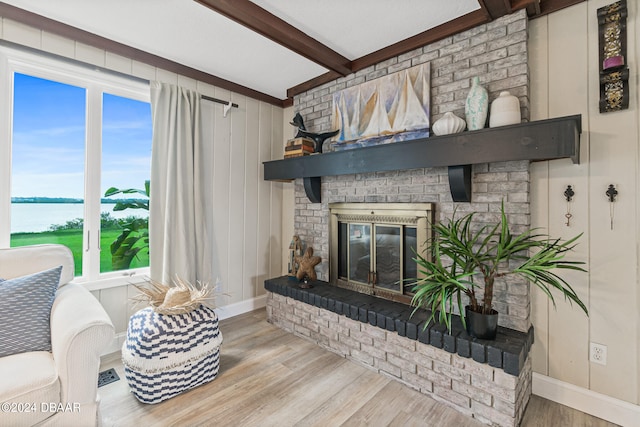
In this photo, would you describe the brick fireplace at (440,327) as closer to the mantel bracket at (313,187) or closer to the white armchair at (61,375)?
→ the mantel bracket at (313,187)

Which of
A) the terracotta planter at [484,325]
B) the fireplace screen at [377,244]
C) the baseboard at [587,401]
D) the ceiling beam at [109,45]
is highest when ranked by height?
the ceiling beam at [109,45]

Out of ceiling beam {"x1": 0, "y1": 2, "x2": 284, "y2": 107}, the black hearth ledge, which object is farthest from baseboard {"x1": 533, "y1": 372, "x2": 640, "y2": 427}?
ceiling beam {"x1": 0, "y1": 2, "x2": 284, "y2": 107}

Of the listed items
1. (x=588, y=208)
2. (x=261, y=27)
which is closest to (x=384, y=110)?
(x=261, y=27)

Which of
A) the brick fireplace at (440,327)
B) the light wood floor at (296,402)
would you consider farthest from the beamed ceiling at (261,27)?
the light wood floor at (296,402)

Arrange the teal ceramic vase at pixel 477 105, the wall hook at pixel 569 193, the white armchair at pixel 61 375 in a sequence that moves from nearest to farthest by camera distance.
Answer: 1. the white armchair at pixel 61 375
2. the wall hook at pixel 569 193
3. the teal ceramic vase at pixel 477 105

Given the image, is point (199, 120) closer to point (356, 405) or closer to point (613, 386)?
point (356, 405)

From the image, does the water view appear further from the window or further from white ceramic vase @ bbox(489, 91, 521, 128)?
white ceramic vase @ bbox(489, 91, 521, 128)

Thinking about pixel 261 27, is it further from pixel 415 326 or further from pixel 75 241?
pixel 415 326

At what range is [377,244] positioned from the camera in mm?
2596

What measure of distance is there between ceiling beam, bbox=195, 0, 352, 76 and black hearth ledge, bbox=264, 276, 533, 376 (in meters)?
1.98

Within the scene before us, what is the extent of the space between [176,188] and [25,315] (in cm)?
137

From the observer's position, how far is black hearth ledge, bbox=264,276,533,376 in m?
1.59

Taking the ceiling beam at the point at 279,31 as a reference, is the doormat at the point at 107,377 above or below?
below

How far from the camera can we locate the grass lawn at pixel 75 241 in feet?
6.98
